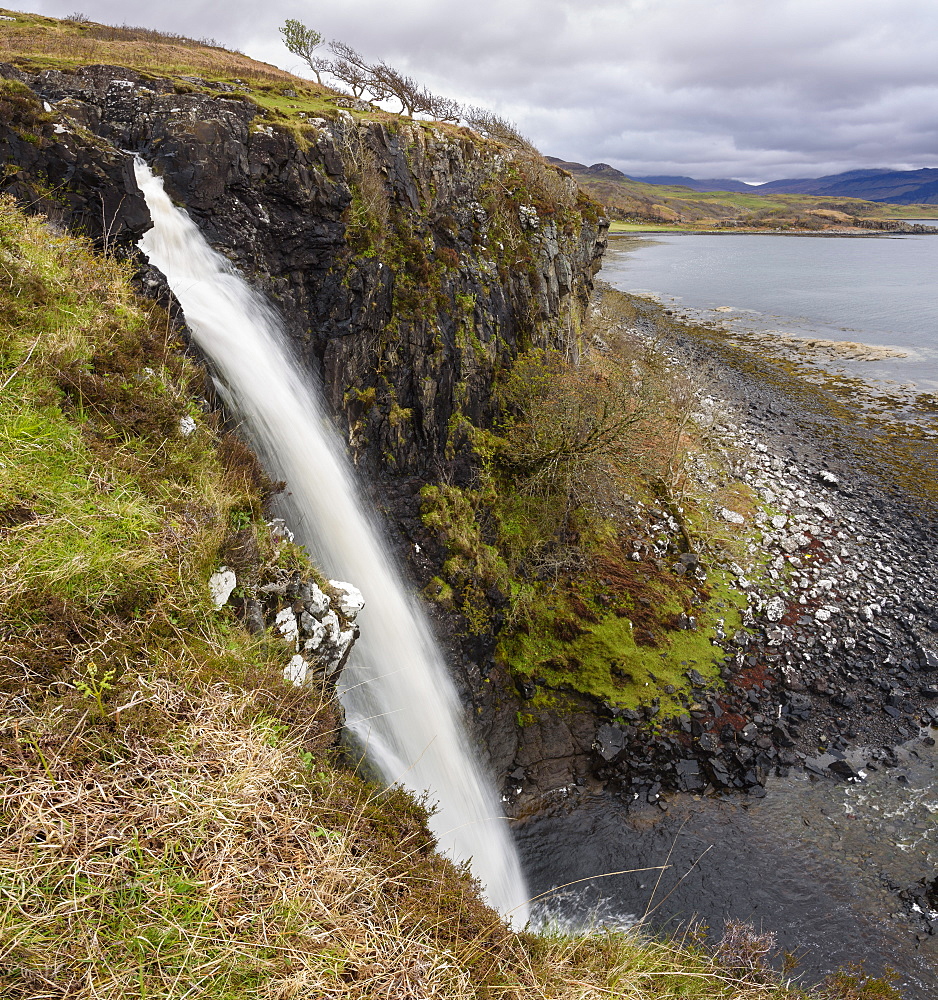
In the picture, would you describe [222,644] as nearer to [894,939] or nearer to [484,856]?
[484,856]

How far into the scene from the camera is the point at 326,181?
49.4 ft

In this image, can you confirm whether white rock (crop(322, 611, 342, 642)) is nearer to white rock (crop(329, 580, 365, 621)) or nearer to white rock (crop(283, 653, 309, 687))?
white rock (crop(329, 580, 365, 621))

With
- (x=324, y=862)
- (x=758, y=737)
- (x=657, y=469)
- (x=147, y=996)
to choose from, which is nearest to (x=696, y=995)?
(x=324, y=862)

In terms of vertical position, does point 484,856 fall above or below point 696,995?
below

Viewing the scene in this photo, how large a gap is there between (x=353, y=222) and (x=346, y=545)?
10.2 metres

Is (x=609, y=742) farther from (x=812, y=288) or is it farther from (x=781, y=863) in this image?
(x=812, y=288)

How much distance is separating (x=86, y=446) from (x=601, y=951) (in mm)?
7449

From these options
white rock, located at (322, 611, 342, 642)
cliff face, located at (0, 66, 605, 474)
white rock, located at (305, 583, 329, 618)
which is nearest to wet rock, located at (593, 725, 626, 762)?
cliff face, located at (0, 66, 605, 474)

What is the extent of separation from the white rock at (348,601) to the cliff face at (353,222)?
26.0 feet

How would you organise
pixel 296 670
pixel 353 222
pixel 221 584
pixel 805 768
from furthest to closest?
pixel 353 222, pixel 805 768, pixel 296 670, pixel 221 584

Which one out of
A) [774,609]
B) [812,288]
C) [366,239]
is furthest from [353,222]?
[812,288]

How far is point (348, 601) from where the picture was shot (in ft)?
24.6

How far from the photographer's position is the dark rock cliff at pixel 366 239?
9.73m

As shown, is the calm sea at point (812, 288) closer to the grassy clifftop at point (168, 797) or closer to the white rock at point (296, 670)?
the white rock at point (296, 670)
